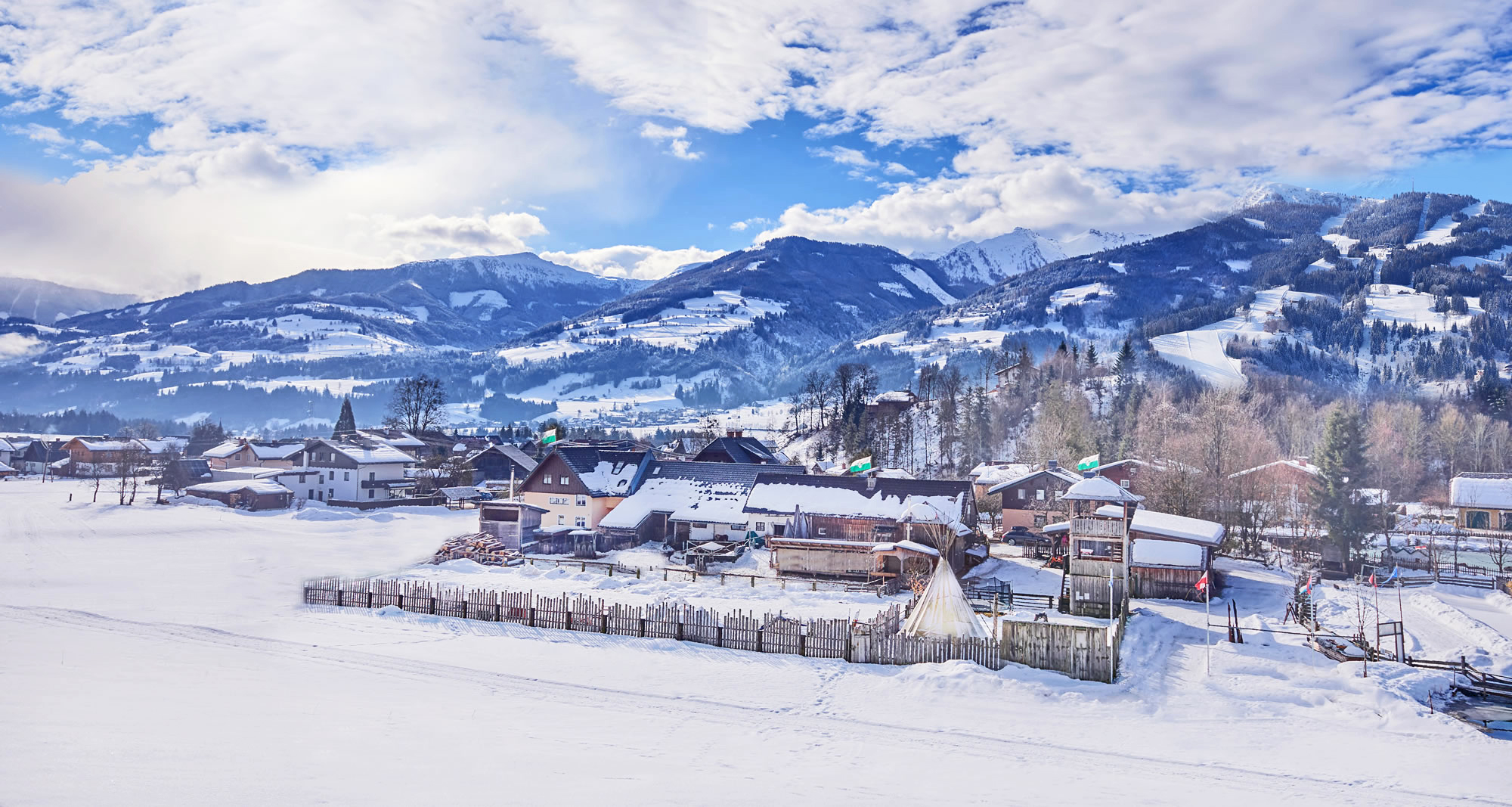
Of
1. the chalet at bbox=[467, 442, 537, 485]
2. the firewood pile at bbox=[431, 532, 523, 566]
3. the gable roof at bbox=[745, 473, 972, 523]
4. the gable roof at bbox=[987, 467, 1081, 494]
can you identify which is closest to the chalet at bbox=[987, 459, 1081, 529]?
the gable roof at bbox=[987, 467, 1081, 494]

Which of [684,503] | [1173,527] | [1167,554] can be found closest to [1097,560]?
[1167,554]

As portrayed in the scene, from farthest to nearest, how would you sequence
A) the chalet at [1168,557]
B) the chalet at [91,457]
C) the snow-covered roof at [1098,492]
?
1. the chalet at [91,457]
2. the snow-covered roof at [1098,492]
3. the chalet at [1168,557]

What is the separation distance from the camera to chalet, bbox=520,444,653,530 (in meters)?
63.6

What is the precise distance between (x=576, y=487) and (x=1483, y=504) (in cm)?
7911

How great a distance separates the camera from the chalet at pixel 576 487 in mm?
63625

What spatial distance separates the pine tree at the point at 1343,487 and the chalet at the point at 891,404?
73835 mm

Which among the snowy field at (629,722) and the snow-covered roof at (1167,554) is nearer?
the snowy field at (629,722)

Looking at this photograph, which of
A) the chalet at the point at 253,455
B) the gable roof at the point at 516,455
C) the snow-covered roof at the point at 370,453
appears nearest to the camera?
the snow-covered roof at the point at 370,453

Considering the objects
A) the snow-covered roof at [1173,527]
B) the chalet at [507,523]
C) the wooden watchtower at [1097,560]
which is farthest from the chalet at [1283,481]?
the chalet at [507,523]

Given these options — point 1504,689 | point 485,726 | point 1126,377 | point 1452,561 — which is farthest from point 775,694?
point 1126,377

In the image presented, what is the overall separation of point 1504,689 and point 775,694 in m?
23.8

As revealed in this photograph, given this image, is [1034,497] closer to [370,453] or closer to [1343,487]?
[1343,487]

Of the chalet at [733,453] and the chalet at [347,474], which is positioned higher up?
the chalet at [733,453]

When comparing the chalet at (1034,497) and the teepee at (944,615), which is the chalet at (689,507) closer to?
the chalet at (1034,497)
